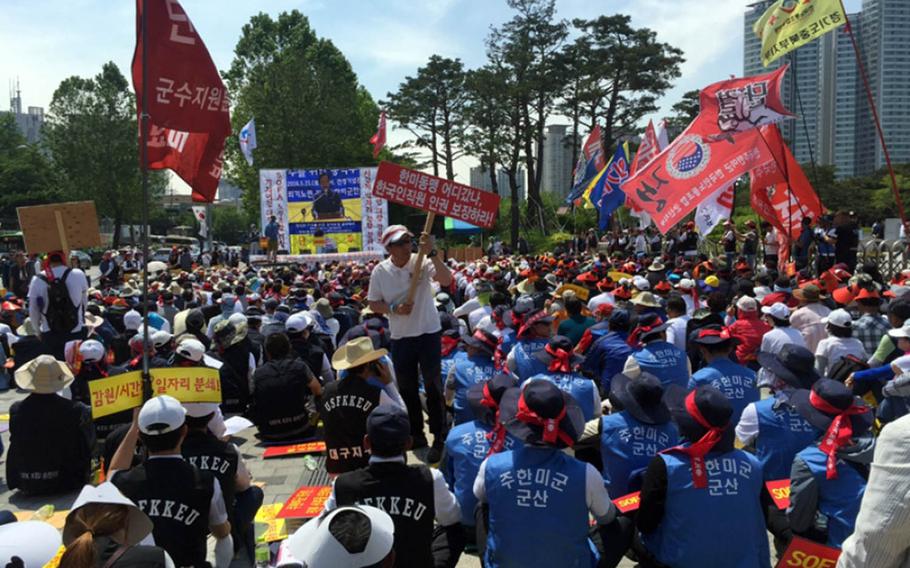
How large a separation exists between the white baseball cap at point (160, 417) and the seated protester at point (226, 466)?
45 cm

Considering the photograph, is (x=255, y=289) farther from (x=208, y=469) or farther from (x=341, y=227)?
(x=341, y=227)

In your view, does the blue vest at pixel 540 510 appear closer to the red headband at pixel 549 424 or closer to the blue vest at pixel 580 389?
the red headband at pixel 549 424

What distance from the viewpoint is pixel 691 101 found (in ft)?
130

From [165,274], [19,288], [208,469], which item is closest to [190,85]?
[208,469]

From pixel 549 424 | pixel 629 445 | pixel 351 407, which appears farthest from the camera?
pixel 351 407

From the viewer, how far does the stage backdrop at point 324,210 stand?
31.0 m

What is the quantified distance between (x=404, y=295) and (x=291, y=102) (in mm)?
38622

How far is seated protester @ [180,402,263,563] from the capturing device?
13.0 feet

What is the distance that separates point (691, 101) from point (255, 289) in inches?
1249

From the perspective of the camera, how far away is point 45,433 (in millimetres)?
5605

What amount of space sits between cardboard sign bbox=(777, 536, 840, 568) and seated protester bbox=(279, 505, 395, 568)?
2.11m

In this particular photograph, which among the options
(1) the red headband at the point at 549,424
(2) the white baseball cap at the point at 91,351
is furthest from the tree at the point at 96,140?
(1) the red headband at the point at 549,424

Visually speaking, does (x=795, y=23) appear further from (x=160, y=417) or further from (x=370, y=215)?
(x=370, y=215)

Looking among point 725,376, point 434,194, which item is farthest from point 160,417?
point 725,376
